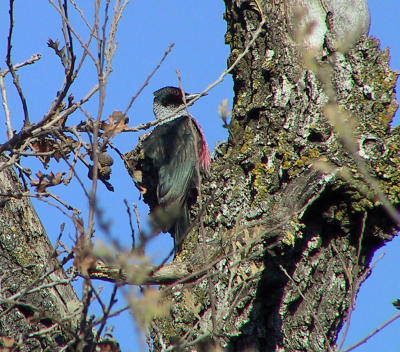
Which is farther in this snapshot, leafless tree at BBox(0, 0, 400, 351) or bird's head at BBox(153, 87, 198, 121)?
bird's head at BBox(153, 87, 198, 121)

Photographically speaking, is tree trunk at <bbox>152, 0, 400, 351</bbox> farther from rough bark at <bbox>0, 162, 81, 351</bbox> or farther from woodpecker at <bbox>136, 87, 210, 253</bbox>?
woodpecker at <bbox>136, 87, 210, 253</bbox>

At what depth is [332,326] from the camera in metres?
3.92

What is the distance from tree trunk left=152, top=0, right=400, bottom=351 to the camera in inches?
148

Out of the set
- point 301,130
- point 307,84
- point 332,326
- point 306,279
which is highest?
point 307,84

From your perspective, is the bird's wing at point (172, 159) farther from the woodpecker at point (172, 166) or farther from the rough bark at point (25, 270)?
the rough bark at point (25, 270)

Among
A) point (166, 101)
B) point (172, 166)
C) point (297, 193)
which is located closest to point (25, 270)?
point (297, 193)

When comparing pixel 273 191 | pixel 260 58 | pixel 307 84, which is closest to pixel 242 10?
pixel 260 58

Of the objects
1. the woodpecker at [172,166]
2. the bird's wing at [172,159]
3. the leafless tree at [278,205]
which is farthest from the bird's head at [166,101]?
the leafless tree at [278,205]

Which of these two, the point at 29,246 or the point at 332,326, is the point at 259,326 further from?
the point at 29,246

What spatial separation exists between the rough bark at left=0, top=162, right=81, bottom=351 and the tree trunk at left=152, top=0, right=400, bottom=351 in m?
0.58

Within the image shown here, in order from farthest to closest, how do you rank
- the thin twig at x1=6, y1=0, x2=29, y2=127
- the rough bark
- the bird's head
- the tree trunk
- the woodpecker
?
the bird's head, the woodpecker, the tree trunk, the rough bark, the thin twig at x1=6, y1=0, x2=29, y2=127

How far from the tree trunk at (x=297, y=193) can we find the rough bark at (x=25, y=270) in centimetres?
58

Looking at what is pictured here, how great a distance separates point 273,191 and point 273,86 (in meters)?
0.77

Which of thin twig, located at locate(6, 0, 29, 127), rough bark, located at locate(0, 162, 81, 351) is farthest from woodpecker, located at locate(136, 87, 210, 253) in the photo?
thin twig, located at locate(6, 0, 29, 127)
